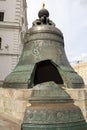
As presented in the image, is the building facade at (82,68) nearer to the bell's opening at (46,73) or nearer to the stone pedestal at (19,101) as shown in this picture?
the bell's opening at (46,73)

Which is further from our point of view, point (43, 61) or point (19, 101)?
point (43, 61)

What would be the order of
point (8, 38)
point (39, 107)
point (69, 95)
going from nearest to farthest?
point (39, 107) → point (69, 95) → point (8, 38)

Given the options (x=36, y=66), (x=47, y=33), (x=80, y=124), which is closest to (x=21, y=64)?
(x=36, y=66)

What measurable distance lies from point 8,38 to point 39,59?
15707mm

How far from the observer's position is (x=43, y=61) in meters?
6.49

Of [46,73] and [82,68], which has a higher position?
[46,73]

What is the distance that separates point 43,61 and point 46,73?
1.75ft

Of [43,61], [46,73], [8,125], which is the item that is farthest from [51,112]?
[46,73]

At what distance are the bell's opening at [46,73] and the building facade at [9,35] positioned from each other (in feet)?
45.8

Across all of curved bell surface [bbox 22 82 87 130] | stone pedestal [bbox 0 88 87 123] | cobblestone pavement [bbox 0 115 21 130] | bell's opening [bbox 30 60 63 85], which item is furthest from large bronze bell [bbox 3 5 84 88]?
cobblestone pavement [bbox 0 115 21 130]

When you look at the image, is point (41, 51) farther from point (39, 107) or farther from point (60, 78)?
point (39, 107)

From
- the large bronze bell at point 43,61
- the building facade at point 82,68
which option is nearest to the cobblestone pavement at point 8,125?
the large bronze bell at point 43,61

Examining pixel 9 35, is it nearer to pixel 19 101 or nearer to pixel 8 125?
pixel 19 101

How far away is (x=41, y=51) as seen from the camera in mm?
6652
